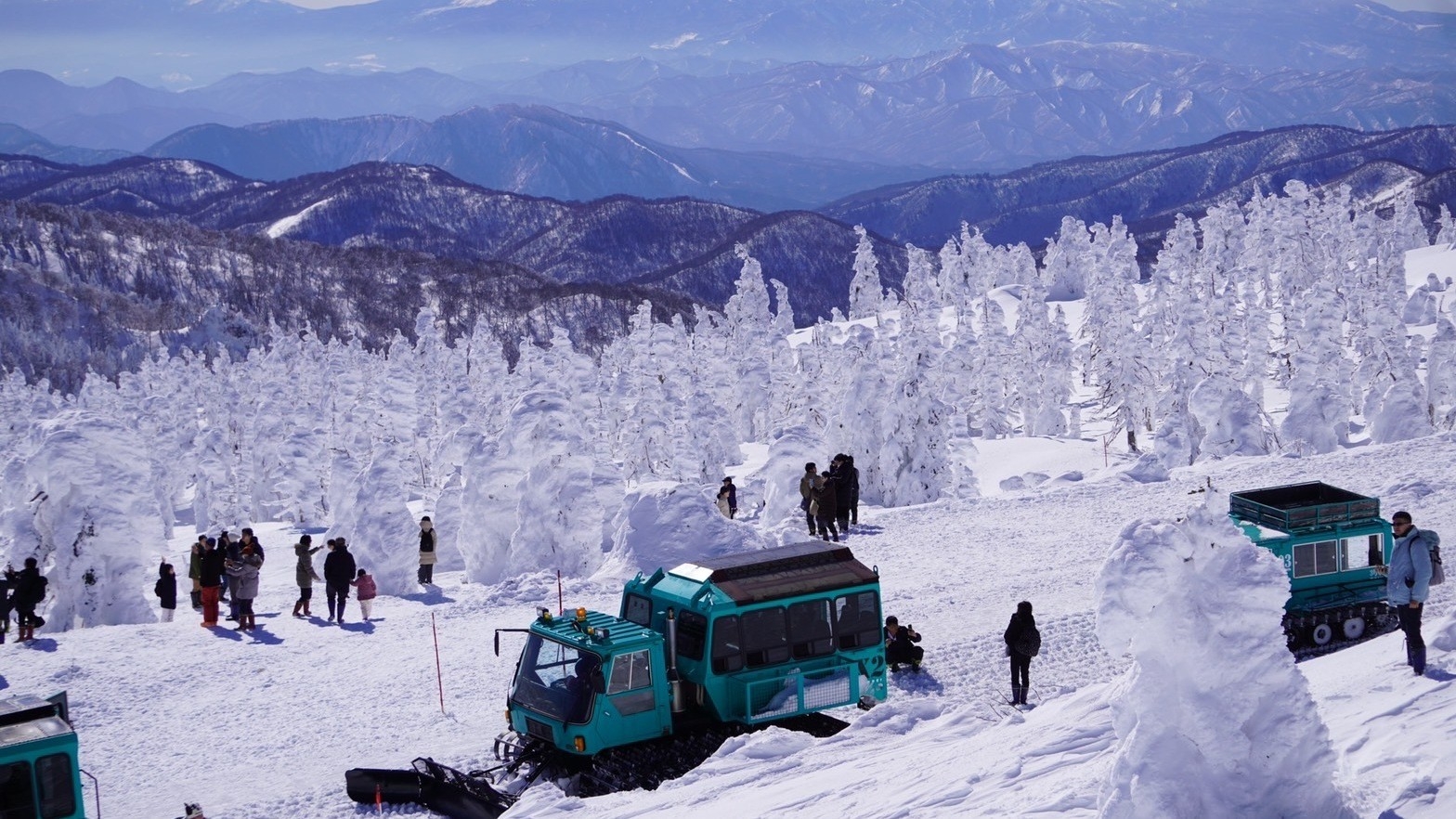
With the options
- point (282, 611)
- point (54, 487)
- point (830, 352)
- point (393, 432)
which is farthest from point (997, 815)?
point (830, 352)

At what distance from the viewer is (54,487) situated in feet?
80.1

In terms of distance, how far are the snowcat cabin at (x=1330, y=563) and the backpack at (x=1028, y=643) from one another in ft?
11.0

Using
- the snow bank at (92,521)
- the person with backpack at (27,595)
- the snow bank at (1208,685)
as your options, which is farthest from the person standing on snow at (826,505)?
the snow bank at (1208,685)

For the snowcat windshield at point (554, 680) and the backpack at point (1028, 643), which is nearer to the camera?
the snowcat windshield at point (554, 680)

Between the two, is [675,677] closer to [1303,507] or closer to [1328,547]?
[1303,507]

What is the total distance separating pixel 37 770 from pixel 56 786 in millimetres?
233

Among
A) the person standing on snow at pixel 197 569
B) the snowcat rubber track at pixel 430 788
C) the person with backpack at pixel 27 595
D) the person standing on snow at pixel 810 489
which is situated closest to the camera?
the snowcat rubber track at pixel 430 788

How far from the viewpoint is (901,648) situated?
16953 mm

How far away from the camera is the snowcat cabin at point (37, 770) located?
11.8 m

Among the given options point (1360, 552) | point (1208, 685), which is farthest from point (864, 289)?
point (1208, 685)

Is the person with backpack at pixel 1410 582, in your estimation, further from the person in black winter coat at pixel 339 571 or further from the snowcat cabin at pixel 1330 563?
the person in black winter coat at pixel 339 571

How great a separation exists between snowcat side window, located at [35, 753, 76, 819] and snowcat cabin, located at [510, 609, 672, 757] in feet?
14.2

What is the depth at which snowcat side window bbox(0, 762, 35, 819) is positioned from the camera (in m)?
11.8

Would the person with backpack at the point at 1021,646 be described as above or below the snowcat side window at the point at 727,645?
below
